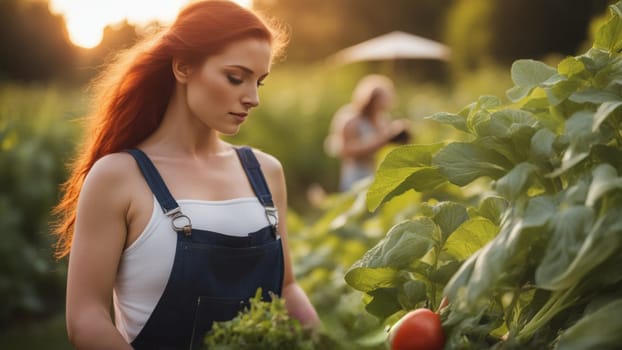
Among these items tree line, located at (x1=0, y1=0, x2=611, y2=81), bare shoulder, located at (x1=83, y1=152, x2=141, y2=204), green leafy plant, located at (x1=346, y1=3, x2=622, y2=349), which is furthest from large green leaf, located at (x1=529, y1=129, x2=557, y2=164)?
tree line, located at (x1=0, y1=0, x2=611, y2=81)

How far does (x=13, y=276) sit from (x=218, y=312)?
4439mm

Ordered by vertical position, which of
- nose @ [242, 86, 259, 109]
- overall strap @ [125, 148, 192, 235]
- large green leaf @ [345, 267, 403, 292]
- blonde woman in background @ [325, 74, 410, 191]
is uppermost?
blonde woman in background @ [325, 74, 410, 191]

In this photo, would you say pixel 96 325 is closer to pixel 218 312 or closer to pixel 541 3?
pixel 218 312

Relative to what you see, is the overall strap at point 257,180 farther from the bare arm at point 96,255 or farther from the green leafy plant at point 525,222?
the green leafy plant at point 525,222

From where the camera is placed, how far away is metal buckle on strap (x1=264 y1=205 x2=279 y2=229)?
182 centimetres

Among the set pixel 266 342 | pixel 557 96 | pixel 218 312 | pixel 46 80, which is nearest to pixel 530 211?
pixel 557 96

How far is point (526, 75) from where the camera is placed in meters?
1.25

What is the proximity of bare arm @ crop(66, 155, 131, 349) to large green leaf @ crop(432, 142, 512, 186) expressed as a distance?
754 mm

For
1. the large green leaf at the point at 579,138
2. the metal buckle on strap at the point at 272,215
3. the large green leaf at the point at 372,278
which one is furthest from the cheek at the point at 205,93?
the large green leaf at the point at 579,138

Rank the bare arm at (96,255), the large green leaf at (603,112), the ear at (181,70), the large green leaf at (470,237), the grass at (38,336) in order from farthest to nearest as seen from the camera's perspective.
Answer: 1. the grass at (38,336)
2. the ear at (181,70)
3. the bare arm at (96,255)
4. the large green leaf at (470,237)
5. the large green leaf at (603,112)

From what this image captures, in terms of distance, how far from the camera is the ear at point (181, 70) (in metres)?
1.83

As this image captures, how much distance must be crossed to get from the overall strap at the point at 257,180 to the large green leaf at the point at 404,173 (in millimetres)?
524

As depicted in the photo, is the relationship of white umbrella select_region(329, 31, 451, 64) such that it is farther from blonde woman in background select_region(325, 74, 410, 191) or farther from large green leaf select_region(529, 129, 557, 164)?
large green leaf select_region(529, 129, 557, 164)

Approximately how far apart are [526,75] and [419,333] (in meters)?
0.48
